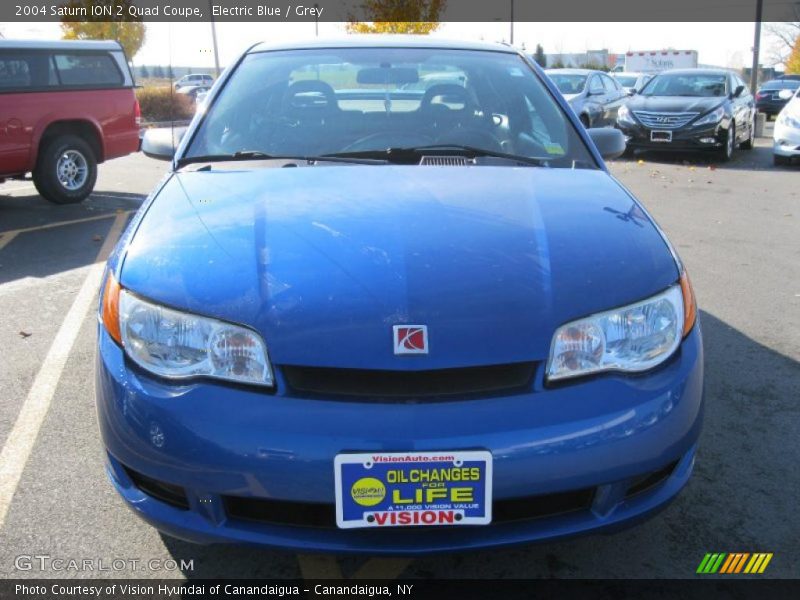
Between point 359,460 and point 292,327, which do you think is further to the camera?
point 292,327

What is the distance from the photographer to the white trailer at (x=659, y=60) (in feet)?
115

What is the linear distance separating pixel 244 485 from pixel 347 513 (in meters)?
0.25

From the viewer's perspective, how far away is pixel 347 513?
5.96 feet

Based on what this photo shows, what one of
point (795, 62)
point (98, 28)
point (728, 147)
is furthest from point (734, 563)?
point (795, 62)

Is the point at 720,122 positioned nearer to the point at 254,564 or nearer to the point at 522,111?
the point at 522,111

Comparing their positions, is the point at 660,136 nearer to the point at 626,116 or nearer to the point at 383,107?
the point at 626,116

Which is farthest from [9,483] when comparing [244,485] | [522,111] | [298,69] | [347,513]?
[522,111]

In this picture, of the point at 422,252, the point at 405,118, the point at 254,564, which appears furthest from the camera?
the point at 405,118

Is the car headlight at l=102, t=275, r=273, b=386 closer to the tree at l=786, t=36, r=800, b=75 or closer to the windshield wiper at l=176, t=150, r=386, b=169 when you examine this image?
the windshield wiper at l=176, t=150, r=386, b=169

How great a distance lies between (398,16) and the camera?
96.1ft

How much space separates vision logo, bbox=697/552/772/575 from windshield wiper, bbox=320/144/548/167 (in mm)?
1472

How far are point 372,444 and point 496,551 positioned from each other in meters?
0.43

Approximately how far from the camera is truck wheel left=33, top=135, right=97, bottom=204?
8469 millimetres

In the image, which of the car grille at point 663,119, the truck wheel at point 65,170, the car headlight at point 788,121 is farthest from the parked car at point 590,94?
the truck wheel at point 65,170
